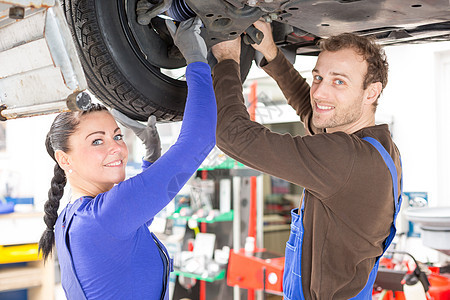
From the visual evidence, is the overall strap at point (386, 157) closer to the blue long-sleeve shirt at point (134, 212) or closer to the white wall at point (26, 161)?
the blue long-sleeve shirt at point (134, 212)

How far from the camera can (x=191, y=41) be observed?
1.27 m

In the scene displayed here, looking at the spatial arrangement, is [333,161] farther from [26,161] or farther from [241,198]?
[26,161]

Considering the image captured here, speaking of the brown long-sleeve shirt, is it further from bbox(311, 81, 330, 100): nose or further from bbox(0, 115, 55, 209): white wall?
bbox(0, 115, 55, 209): white wall

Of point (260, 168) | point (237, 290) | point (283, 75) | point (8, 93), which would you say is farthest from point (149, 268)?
point (237, 290)

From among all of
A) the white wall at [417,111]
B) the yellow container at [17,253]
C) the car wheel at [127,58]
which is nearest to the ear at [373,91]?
the car wheel at [127,58]

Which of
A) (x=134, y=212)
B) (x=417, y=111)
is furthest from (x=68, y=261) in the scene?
(x=417, y=111)

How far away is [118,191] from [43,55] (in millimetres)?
399

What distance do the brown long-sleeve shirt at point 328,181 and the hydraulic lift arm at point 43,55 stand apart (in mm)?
530

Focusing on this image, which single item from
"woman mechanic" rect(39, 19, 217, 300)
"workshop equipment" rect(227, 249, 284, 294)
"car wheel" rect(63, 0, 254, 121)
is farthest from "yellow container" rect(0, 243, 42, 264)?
"car wheel" rect(63, 0, 254, 121)

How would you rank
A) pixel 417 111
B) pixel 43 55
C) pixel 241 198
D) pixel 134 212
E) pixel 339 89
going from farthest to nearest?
pixel 241 198, pixel 417 111, pixel 339 89, pixel 134 212, pixel 43 55

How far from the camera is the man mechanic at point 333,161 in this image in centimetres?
137

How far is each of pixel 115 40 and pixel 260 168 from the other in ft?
1.82

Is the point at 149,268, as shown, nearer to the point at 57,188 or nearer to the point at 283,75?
the point at 57,188

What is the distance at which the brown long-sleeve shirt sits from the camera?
53.9 inches
